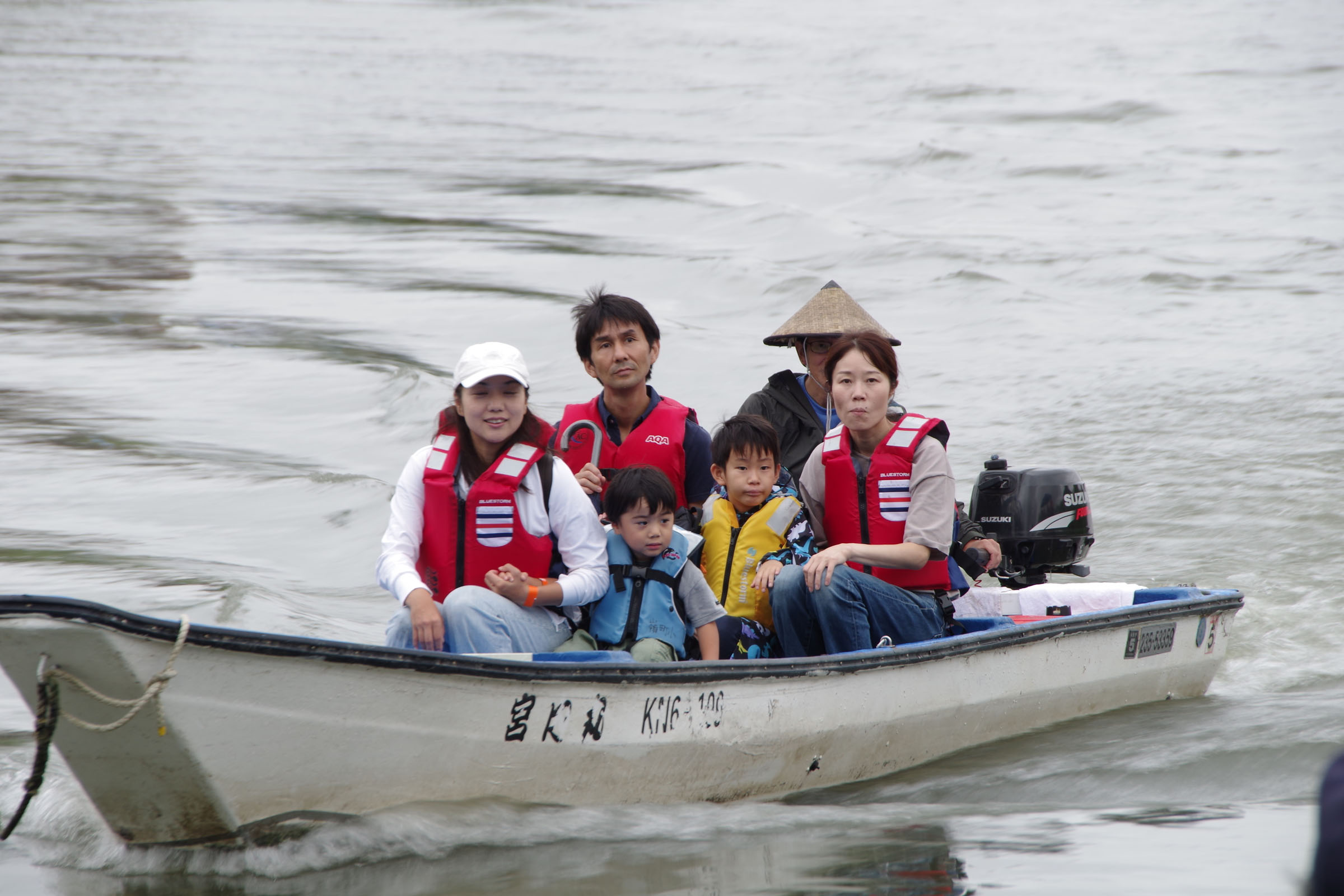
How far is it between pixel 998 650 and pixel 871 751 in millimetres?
607

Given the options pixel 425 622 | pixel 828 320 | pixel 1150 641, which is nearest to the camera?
pixel 425 622

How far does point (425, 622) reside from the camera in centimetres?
403

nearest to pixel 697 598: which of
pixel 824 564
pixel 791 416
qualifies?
pixel 824 564

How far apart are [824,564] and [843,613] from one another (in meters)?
0.19

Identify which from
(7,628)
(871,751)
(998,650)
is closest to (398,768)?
(7,628)

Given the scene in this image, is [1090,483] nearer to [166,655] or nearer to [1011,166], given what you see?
[166,655]

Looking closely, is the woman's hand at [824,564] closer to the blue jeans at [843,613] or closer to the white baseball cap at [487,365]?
the blue jeans at [843,613]

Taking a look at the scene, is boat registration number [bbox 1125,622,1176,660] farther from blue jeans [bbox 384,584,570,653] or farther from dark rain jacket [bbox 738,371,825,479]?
blue jeans [bbox 384,584,570,653]

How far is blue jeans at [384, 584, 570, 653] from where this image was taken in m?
4.10

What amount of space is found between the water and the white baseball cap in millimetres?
1215

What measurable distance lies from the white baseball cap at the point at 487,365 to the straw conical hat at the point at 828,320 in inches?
54.6

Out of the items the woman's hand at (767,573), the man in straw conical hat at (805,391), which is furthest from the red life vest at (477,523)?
the man in straw conical hat at (805,391)

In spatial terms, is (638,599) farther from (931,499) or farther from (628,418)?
(931,499)

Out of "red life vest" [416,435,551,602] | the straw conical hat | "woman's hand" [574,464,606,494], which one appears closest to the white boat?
"red life vest" [416,435,551,602]
